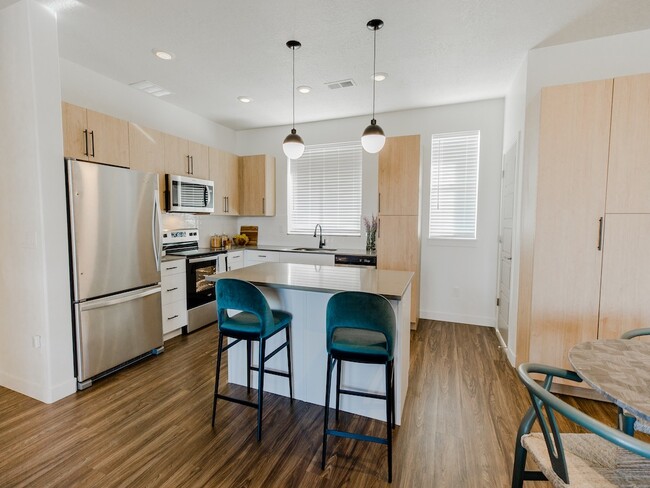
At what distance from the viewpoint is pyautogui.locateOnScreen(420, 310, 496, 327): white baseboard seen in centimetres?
Result: 429

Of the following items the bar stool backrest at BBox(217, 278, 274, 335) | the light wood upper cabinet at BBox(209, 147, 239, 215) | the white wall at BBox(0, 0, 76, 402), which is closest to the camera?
the bar stool backrest at BBox(217, 278, 274, 335)

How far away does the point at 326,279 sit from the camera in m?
2.48

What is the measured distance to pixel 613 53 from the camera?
273cm

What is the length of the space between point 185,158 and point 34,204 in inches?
79.3

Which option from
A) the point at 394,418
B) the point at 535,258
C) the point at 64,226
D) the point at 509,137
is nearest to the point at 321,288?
the point at 394,418

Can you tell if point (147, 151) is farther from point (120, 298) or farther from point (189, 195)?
point (120, 298)

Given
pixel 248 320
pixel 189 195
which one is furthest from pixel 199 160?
pixel 248 320

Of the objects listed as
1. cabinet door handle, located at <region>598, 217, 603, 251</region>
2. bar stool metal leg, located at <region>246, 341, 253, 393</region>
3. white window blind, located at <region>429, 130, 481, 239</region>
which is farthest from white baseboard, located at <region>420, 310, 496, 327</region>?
bar stool metal leg, located at <region>246, 341, 253, 393</region>

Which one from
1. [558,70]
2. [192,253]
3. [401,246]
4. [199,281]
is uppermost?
[558,70]

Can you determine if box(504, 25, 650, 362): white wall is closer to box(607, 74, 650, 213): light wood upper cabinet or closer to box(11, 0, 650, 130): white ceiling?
box(11, 0, 650, 130): white ceiling

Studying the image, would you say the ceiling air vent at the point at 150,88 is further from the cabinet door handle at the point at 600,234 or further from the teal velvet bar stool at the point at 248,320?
the cabinet door handle at the point at 600,234

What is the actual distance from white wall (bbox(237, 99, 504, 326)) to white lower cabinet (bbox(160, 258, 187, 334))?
7.51ft

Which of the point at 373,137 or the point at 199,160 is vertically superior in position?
the point at 199,160

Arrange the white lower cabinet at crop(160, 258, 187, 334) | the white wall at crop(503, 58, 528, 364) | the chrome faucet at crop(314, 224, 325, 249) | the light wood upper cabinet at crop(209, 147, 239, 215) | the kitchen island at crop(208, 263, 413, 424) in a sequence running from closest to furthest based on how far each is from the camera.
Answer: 1. the kitchen island at crop(208, 263, 413, 424)
2. the white wall at crop(503, 58, 528, 364)
3. the white lower cabinet at crop(160, 258, 187, 334)
4. the light wood upper cabinet at crop(209, 147, 239, 215)
5. the chrome faucet at crop(314, 224, 325, 249)
